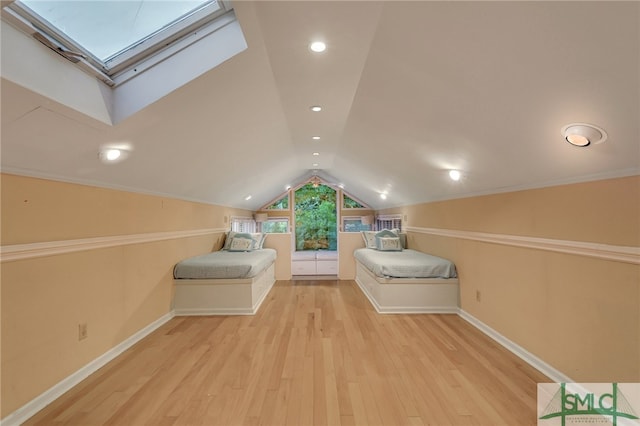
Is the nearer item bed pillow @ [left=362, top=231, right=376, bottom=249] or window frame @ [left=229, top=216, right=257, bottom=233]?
bed pillow @ [left=362, top=231, right=376, bottom=249]

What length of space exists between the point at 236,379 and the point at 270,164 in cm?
340

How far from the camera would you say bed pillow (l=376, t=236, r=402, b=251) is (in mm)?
5073

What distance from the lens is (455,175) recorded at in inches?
119

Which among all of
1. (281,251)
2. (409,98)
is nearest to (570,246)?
(409,98)

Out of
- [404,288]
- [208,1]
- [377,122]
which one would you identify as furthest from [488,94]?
[404,288]

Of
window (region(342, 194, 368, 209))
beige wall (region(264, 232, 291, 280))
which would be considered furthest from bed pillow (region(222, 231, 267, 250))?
window (region(342, 194, 368, 209))

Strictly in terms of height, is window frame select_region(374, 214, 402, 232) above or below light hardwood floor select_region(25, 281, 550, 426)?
above

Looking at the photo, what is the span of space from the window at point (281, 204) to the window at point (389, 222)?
276 cm

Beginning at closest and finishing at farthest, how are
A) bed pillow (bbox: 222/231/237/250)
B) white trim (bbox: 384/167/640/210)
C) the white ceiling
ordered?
1. the white ceiling
2. white trim (bbox: 384/167/640/210)
3. bed pillow (bbox: 222/231/237/250)

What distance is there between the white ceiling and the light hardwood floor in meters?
1.49

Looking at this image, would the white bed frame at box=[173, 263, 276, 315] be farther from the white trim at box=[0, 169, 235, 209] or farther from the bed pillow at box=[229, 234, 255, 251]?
the bed pillow at box=[229, 234, 255, 251]

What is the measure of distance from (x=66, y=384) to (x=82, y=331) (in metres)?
0.34

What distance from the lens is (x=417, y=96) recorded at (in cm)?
209

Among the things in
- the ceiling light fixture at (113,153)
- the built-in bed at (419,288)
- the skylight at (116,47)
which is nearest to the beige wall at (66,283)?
the ceiling light fixture at (113,153)
